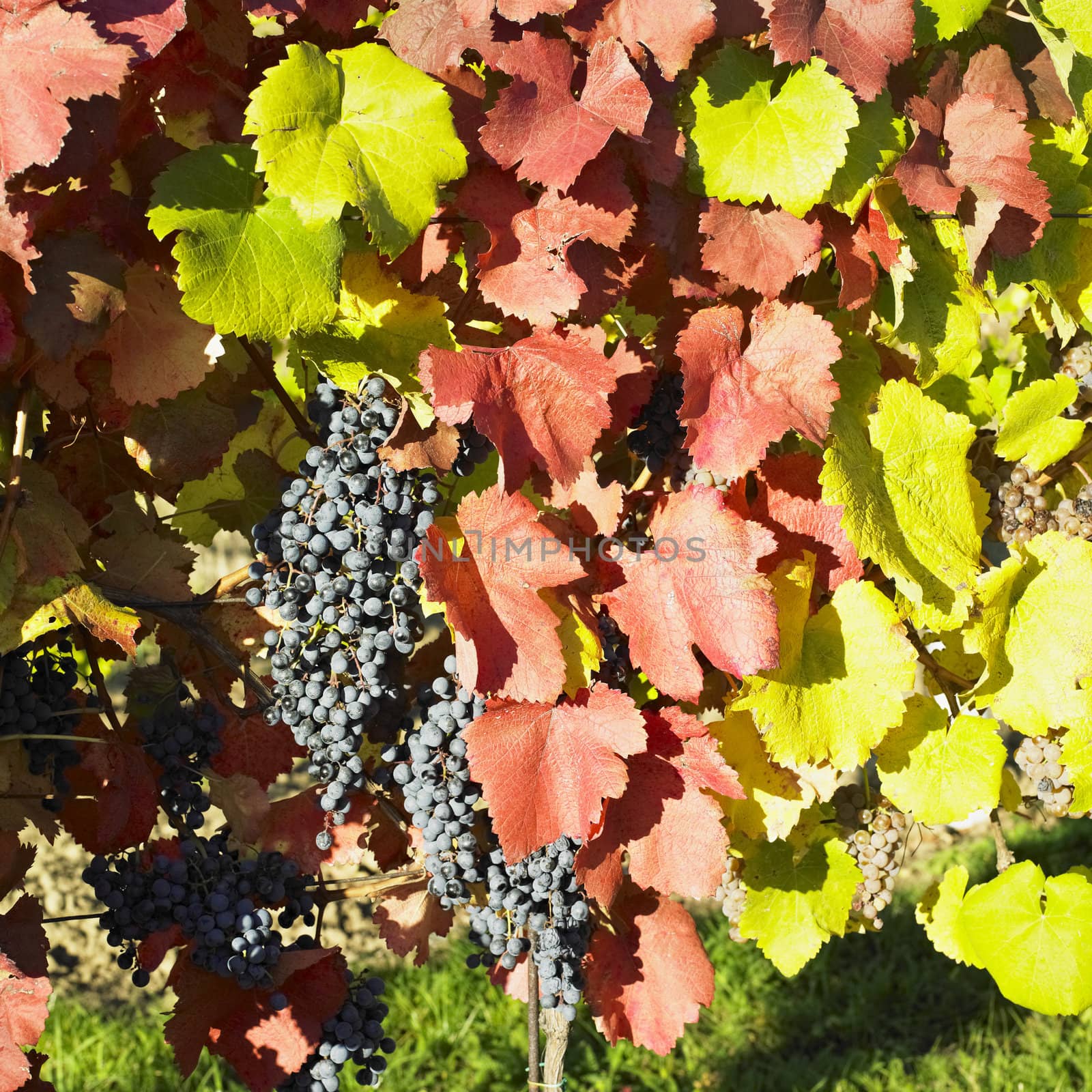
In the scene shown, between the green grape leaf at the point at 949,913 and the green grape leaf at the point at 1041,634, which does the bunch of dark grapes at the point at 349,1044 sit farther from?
the green grape leaf at the point at 1041,634

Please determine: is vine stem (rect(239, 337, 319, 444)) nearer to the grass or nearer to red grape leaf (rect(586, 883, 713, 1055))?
red grape leaf (rect(586, 883, 713, 1055))

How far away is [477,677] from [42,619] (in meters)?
0.47

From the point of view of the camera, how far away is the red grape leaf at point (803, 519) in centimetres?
140

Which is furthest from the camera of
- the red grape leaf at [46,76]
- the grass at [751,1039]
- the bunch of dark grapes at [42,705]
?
the grass at [751,1039]

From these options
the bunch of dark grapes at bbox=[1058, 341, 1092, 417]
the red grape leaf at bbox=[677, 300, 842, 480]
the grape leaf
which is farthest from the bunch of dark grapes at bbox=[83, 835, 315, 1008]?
the bunch of dark grapes at bbox=[1058, 341, 1092, 417]

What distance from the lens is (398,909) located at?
1561 millimetres

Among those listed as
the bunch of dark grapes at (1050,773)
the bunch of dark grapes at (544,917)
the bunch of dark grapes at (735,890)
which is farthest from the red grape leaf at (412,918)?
the bunch of dark grapes at (1050,773)

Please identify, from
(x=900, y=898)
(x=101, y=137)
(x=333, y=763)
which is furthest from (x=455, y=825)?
(x=900, y=898)

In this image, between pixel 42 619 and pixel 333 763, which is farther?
pixel 333 763

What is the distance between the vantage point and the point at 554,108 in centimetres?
118

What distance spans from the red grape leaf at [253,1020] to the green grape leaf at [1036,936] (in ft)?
3.01

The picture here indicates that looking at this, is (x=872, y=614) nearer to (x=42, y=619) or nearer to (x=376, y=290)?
(x=376, y=290)

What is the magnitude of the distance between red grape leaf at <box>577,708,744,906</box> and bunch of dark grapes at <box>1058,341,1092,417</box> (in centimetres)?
79

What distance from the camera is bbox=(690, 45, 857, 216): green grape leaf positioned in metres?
1.23
